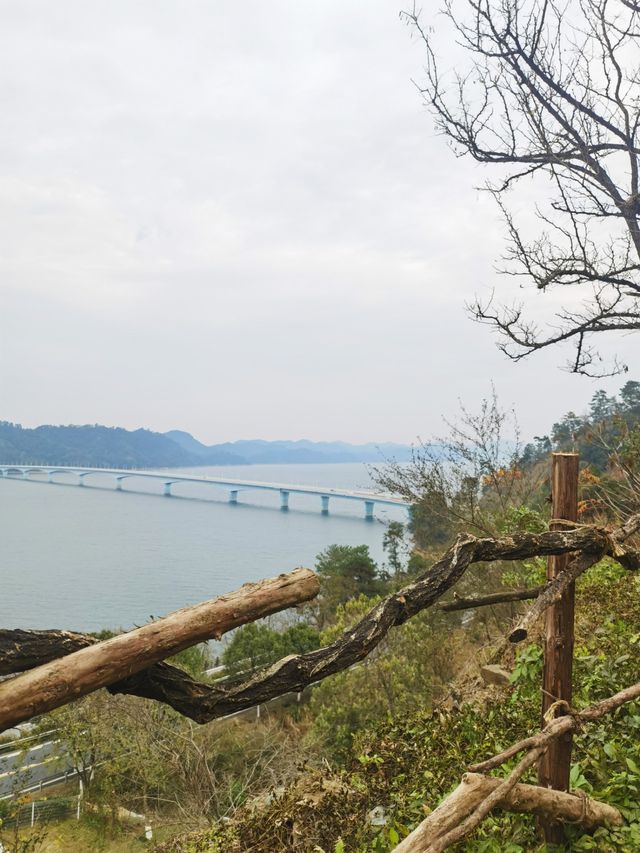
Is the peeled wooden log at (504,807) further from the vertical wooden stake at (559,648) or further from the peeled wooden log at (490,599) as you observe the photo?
the peeled wooden log at (490,599)

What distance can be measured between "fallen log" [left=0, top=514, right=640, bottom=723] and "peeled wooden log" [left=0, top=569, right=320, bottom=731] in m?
0.04

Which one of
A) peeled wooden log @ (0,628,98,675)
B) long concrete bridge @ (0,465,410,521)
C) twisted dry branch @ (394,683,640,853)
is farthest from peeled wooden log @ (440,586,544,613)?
long concrete bridge @ (0,465,410,521)

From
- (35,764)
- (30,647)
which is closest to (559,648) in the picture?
(30,647)

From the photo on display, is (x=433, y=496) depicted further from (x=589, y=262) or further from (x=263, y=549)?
(x=263, y=549)

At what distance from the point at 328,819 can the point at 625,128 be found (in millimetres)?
4949

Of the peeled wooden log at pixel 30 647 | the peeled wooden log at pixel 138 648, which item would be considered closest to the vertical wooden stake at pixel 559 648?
the peeled wooden log at pixel 138 648

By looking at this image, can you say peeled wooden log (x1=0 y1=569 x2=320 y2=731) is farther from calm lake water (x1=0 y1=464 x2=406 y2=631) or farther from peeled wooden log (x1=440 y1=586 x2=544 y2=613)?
calm lake water (x1=0 y1=464 x2=406 y2=631)

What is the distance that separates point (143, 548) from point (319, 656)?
104 feet

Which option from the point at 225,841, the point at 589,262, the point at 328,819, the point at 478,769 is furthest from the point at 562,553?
the point at 589,262

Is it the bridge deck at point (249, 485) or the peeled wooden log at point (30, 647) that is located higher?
the peeled wooden log at point (30, 647)

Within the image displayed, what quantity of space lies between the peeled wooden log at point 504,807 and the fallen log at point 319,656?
0.33m

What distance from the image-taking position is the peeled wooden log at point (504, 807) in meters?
1.23

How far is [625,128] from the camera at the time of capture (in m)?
4.70

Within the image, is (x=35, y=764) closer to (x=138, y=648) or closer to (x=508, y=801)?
(x=508, y=801)
